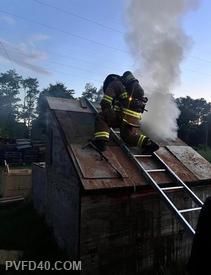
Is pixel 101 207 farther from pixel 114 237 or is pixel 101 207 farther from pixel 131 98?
pixel 131 98

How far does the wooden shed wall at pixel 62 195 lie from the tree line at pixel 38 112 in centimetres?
3028

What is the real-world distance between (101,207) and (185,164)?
7.55 feet

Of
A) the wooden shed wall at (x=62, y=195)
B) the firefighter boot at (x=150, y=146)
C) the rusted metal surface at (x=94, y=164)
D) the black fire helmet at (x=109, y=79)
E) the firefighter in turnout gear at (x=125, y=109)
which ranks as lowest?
the wooden shed wall at (x=62, y=195)

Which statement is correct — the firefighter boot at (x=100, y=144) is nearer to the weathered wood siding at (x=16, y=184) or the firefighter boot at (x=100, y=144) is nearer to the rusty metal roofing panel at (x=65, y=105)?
the rusty metal roofing panel at (x=65, y=105)

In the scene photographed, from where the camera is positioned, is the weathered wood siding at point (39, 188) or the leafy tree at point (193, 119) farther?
the leafy tree at point (193, 119)

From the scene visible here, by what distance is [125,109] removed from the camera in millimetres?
5625

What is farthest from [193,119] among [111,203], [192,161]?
[111,203]

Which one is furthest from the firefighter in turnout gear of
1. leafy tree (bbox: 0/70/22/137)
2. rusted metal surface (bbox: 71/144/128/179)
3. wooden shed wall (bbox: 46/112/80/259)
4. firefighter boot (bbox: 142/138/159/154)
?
leafy tree (bbox: 0/70/22/137)

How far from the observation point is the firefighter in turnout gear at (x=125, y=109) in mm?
5488

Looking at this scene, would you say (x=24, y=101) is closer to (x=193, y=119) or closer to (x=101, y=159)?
(x=193, y=119)

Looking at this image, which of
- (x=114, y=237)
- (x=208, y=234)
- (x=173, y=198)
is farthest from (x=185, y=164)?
(x=208, y=234)

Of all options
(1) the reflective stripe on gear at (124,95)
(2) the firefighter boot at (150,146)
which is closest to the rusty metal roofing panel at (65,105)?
(1) the reflective stripe on gear at (124,95)

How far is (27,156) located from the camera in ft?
79.7

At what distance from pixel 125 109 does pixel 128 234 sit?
2306 millimetres
